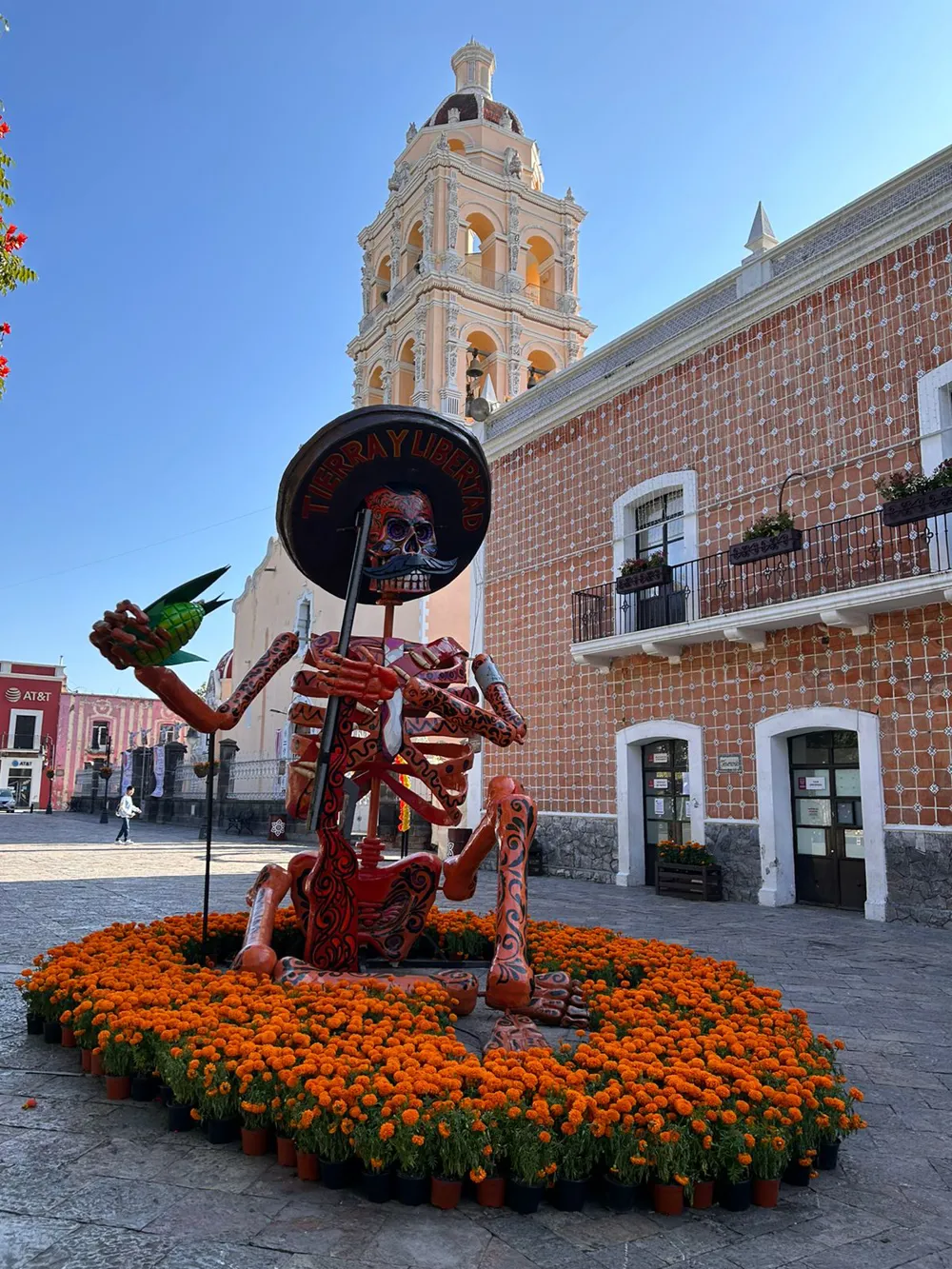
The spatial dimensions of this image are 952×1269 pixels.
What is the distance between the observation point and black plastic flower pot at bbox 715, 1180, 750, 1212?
2.44 metres

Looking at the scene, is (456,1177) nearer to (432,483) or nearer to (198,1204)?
(198,1204)

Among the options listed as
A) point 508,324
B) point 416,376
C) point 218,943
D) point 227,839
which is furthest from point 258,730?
point 218,943

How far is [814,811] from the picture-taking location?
36.1ft

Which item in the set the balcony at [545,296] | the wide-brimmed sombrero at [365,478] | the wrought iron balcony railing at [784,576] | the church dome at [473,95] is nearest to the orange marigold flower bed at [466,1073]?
the wide-brimmed sombrero at [365,478]

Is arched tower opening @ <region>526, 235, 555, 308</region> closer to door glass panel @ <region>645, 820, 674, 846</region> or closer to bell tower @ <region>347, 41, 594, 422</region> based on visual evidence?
bell tower @ <region>347, 41, 594, 422</region>

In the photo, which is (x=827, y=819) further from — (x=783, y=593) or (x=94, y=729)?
(x=94, y=729)

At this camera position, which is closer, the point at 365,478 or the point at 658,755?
the point at 365,478

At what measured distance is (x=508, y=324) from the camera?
88.1ft

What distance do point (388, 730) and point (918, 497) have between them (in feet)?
24.6

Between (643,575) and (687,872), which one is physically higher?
(643,575)

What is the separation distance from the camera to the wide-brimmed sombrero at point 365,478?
13.7 ft

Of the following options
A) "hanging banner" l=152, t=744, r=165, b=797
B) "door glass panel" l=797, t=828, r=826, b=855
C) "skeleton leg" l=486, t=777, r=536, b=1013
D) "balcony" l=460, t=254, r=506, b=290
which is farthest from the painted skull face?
"hanging banner" l=152, t=744, r=165, b=797

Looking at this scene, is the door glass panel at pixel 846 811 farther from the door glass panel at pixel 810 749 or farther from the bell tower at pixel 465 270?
the bell tower at pixel 465 270

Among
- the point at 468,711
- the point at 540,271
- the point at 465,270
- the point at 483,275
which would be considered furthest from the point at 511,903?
the point at 540,271
